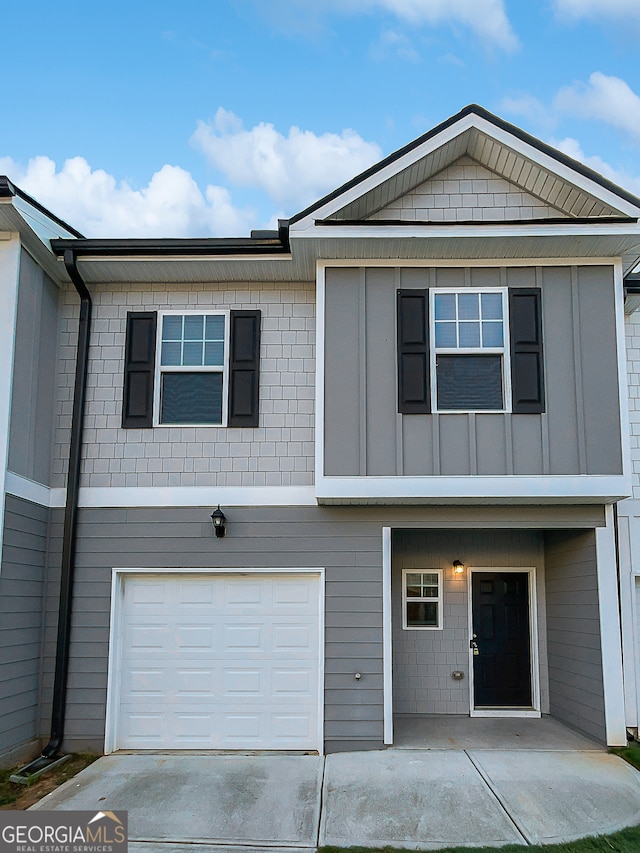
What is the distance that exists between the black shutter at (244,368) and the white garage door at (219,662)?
5.69ft

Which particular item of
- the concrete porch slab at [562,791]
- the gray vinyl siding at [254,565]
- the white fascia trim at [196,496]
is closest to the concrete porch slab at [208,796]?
the gray vinyl siding at [254,565]

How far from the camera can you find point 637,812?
561 centimetres

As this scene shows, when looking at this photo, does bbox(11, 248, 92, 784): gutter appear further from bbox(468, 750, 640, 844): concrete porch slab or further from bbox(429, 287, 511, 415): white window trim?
bbox(468, 750, 640, 844): concrete porch slab

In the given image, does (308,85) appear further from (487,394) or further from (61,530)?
(61,530)

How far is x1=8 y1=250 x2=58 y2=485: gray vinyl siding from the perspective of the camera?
22.9 ft

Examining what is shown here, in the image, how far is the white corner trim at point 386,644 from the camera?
709 cm

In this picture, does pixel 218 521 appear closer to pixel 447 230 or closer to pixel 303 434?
pixel 303 434

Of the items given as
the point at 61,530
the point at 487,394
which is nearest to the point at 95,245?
the point at 61,530

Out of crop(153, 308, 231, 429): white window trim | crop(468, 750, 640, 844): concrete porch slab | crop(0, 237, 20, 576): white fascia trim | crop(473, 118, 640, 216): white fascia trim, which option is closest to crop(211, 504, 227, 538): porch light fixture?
crop(153, 308, 231, 429): white window trim

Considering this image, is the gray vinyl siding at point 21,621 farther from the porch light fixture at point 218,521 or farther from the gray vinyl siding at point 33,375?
the porch light fixture at point 218,521

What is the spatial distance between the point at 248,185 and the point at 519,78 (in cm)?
1350

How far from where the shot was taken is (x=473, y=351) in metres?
7.28

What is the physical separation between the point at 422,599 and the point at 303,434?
9.25 ft

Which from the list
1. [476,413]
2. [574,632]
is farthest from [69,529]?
[574,632]
